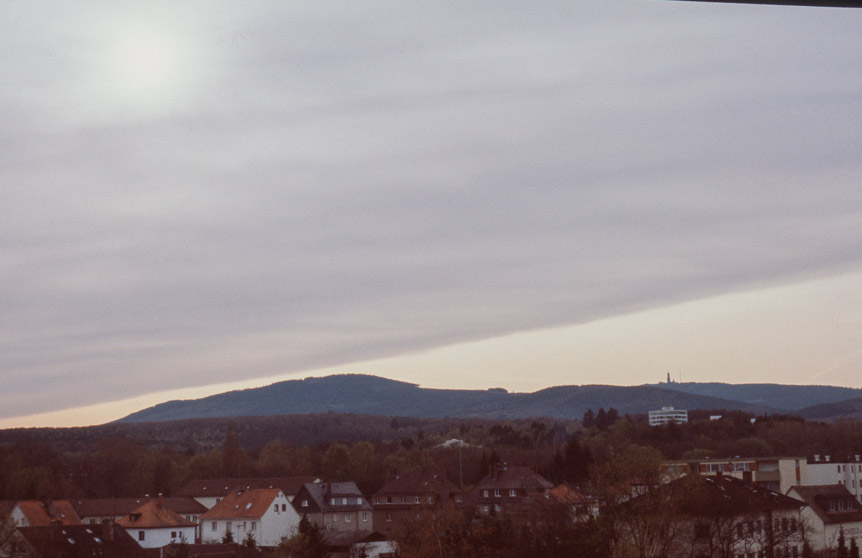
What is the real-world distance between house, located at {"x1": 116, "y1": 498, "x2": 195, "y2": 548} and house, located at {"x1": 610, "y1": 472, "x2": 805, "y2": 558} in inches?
1682

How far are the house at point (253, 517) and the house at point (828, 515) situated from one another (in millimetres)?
39323

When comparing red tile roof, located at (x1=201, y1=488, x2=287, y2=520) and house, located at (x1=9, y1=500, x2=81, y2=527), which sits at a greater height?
house, located at (x1=9, y1=500, x2=81, y2=527)

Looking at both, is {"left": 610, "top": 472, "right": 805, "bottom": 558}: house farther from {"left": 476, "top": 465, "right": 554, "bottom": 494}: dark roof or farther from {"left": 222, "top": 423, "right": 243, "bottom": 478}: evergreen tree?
{"left": 222, "top": 423, "right": 243, "bottom": 478}: evergreen tree

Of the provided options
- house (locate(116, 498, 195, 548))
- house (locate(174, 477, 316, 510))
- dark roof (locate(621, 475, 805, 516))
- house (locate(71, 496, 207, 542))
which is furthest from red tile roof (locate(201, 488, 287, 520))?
dark roof (locate(621, 475, 805, 516))

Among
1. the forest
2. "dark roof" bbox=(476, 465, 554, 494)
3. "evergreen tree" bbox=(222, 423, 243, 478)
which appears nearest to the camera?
"dark roof" bbox=(476, 465, 554, 494)

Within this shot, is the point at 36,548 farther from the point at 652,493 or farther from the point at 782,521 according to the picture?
the point at 782,521

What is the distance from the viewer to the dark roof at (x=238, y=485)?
93.1 metres

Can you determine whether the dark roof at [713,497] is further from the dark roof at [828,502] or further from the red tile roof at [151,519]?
the red tile roof at [151,519]

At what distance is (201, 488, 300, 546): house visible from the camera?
260 feet

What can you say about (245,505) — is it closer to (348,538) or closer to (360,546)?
(348,538)

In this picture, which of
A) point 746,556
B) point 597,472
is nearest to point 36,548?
point 597,472

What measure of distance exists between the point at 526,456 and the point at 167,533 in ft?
197

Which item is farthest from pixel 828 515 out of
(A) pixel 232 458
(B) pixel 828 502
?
(A) pixel 232 458

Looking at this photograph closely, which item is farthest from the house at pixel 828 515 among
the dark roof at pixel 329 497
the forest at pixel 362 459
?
the dark roof at pixel 329 497
